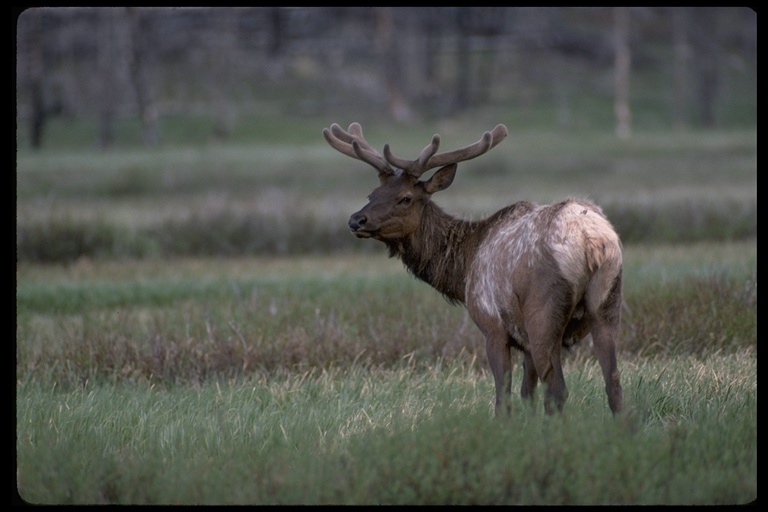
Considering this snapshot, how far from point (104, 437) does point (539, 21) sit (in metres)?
38.2

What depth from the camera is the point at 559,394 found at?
729 centimetres

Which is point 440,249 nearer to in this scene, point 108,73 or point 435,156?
point 435,156

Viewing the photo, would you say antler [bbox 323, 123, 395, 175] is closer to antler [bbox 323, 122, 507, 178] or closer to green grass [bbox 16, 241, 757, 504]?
antler [bbox 323, 122, 507, 178]

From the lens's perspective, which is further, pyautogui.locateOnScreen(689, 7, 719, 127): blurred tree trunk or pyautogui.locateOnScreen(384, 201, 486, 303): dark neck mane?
pyautogui.locateOnScreen(689, 7, 719, 127): blurred tree trunk

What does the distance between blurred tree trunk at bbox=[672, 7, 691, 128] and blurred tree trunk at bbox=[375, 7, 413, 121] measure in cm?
956

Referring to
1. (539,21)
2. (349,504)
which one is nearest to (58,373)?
(349,504)

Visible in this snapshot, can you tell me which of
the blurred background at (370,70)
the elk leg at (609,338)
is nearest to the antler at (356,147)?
the elk leg at (609,338)

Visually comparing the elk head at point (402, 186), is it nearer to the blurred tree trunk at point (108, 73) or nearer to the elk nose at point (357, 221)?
the elk nose at point (357, 221)

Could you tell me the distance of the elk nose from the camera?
8.24 m

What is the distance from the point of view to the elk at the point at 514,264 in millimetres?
7156

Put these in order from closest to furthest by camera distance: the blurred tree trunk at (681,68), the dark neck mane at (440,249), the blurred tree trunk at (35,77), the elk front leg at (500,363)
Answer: the elk front leg at (500,363), the dark neck mane at (440,249), the blurred tree trunk at (35,77), the blurred tree trunk at (681,68)

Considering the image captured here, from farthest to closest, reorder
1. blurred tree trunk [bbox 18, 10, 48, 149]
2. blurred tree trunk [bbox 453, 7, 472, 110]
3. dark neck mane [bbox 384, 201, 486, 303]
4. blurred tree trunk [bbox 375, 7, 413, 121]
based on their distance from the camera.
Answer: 1. blurred tree trunk [bbox 453, 7, 472, 110]
2. blurred tree trunk [bbox 375, 7, 413, 121]
3. blurred tree trunk [bbox 18, 10, 48, 149]
4. dark neck mane [bbox 384, 201, 486, 303]

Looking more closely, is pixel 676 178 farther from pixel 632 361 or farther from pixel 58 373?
pixel 58 373

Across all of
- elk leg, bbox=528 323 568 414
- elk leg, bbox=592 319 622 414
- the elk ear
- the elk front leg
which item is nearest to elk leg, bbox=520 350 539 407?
the elk front leg
